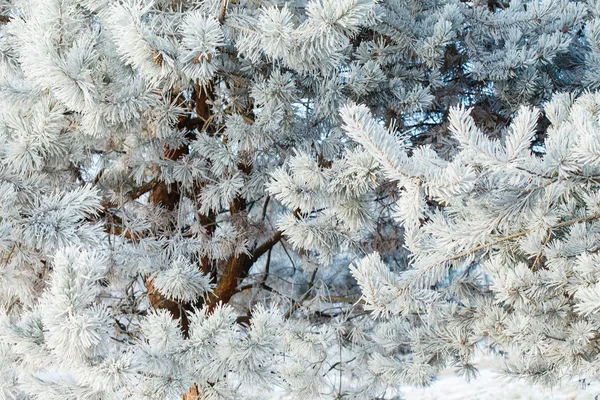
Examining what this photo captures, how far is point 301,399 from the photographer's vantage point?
2412 millimetres

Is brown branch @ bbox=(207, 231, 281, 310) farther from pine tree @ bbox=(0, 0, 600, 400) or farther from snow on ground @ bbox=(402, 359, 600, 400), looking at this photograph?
snow on ground @ bbox=(402, 359, 600, 400)

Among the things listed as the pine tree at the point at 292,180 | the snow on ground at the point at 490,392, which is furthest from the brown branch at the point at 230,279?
the snow on ground at the point at 490,392

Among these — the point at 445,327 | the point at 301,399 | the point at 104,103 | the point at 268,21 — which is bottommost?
the point at 301,399

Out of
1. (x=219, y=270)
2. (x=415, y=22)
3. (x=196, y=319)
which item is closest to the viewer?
(x=196, y=319)

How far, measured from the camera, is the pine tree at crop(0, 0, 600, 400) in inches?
52.0

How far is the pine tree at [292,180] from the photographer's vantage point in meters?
1.32

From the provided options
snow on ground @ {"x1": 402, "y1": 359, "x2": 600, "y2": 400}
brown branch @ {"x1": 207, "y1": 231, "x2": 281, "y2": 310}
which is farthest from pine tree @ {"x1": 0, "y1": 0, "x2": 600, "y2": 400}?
snow on ground @ {"x1": 402, "y1": 359, "x2": 600, "y2": 400}

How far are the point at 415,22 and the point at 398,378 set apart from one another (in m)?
1.51

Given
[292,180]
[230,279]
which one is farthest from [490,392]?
[292,180]

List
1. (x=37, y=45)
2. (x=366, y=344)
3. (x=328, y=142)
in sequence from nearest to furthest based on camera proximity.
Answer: (x=37, y=45) → (x=328, y=142) → (x=366, y=344)

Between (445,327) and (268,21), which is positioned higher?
(268,21)

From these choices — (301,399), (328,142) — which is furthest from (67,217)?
(301,399)

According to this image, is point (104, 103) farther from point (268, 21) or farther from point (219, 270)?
point (219, 270)

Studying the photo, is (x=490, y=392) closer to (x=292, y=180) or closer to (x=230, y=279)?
(x=230, y=279)
